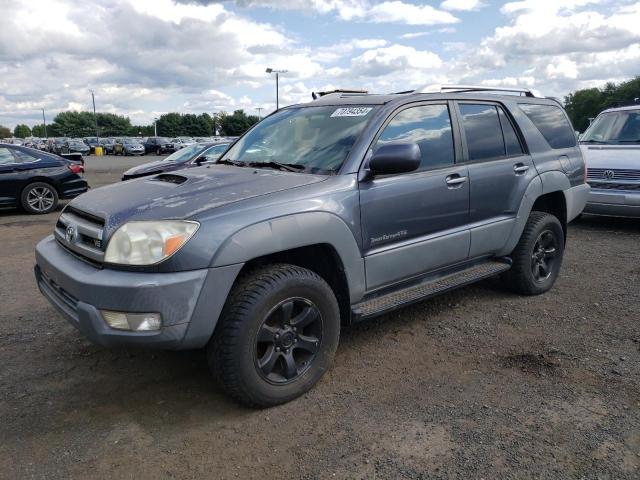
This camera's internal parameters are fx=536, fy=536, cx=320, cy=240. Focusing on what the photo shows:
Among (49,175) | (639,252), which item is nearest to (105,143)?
(49,175)

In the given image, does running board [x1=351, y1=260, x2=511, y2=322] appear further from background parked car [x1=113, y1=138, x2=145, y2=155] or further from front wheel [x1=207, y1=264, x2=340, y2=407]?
background parked car [x1=113, y1=138, x2=145, y2=155]

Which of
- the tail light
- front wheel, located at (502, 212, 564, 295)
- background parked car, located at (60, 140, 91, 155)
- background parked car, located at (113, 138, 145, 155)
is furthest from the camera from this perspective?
background parked car, located at (113, 138, 145, 155)

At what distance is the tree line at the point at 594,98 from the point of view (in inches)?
2657

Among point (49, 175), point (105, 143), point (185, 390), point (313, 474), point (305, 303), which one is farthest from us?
point (105, 143)

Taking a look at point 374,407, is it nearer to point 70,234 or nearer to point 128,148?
point 70,234

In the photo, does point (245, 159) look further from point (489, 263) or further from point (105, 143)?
point (105, 143)

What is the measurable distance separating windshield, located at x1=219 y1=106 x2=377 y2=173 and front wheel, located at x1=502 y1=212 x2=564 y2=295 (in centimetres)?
196

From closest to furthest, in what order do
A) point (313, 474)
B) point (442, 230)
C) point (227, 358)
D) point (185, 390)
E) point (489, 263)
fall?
point (313, 474) → point (227, 358) → point (185, 390) → point (442, 230) → point (489, 263)

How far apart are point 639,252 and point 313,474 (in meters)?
5.84

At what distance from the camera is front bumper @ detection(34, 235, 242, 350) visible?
102 inches

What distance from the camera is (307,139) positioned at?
3.77 metres

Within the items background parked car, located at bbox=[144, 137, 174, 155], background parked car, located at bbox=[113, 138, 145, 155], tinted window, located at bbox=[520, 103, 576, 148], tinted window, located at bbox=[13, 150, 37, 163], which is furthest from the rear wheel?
background parked car, located at bbox=[113, 138, 145, 155]

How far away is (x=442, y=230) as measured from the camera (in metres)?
3.83

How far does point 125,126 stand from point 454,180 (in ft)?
417
